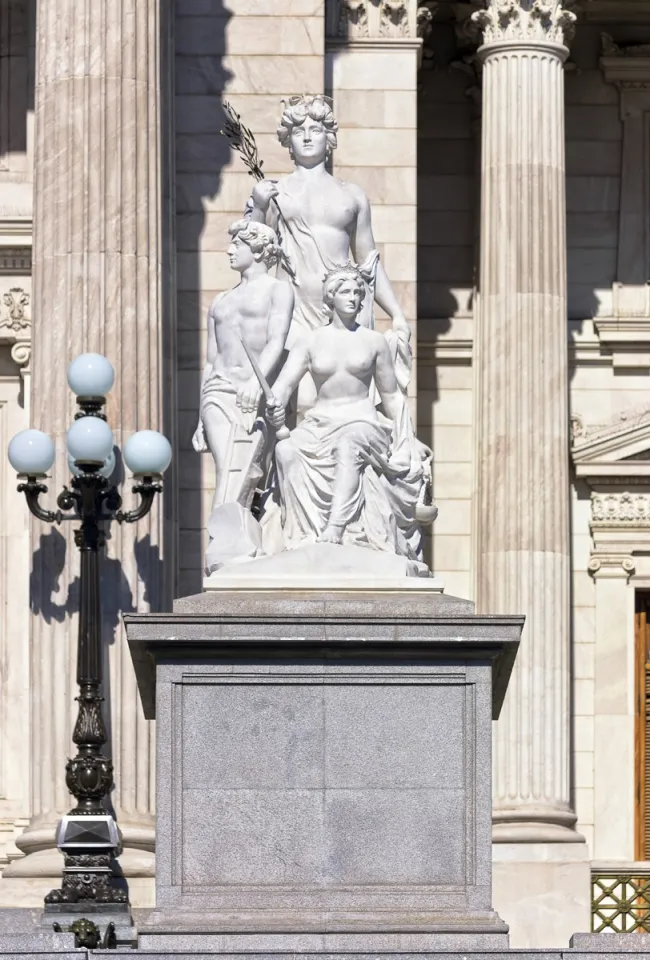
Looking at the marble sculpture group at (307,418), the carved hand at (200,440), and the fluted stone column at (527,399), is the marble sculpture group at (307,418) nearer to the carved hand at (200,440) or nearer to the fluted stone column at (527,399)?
the carved hand at (200,440)


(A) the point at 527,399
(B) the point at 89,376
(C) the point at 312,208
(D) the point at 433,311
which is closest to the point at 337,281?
(C) the point at 312,208

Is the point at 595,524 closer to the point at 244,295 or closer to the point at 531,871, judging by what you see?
the point at 531,871

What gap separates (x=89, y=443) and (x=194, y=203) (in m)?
7.63

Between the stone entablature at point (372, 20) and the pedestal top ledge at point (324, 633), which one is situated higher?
the stone entablature at point (372, 20)

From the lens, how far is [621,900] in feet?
115

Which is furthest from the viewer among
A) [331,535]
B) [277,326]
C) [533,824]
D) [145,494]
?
[533,824]

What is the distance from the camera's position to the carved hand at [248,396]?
86.4 feet

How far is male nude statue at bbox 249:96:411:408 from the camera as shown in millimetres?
28203

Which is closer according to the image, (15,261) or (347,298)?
(347,298)

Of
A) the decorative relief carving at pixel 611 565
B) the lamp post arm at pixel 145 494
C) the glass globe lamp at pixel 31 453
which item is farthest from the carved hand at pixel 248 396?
the decorative relief carving at pixel 611 565

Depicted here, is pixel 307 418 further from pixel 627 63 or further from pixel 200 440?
pixel 627 63

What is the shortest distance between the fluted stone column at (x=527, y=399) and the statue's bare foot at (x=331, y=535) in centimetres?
1216

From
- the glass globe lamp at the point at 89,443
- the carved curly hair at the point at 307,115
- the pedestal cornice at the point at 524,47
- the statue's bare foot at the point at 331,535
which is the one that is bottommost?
the statue's bare foot at the point at 331,535

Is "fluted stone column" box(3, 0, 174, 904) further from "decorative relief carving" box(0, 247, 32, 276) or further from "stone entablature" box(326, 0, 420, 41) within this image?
"stone entablature" box(326, 0, 420, 41)
